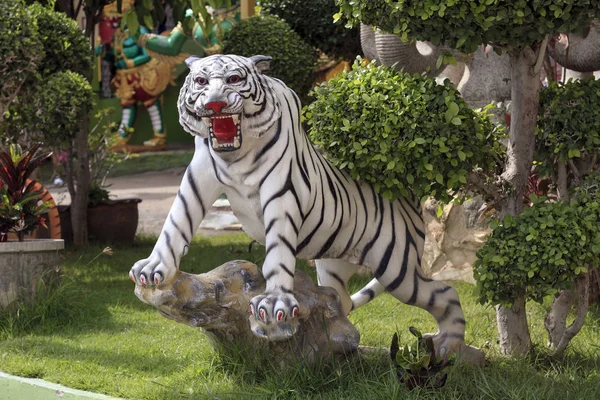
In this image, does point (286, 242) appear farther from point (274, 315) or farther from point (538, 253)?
point (538, 253)

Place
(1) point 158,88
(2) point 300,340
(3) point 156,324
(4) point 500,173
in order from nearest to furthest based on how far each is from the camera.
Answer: (2) point 300,340
(4) point 500,173
(3) point 156,324
(1) point 158,88

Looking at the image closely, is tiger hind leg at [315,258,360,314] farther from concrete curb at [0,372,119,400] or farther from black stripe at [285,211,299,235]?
concrete curb at [0,372,119,400]

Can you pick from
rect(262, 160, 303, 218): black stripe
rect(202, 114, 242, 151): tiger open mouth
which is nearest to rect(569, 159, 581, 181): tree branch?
rect(262, 160, 303, 218): black stripe

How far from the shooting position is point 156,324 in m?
6.32

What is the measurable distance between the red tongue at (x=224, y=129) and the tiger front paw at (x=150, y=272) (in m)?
0.63

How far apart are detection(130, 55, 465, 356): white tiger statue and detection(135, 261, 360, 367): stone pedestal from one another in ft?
0.55

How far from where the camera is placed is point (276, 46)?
8.11 meters

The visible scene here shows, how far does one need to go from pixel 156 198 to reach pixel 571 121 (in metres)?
10.3

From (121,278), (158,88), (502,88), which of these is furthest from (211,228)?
(158,88)

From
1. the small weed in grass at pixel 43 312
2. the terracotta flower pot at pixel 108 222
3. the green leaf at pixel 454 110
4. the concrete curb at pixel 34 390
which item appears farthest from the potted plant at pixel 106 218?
the green leaf at pixel 454 110

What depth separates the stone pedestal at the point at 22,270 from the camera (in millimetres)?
6129

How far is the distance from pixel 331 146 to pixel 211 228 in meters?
7.46

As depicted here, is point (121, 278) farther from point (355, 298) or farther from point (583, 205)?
point (583, 205)

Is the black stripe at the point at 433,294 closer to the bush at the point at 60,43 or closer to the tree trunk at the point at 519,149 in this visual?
the tree trunk at the point at 519,149
